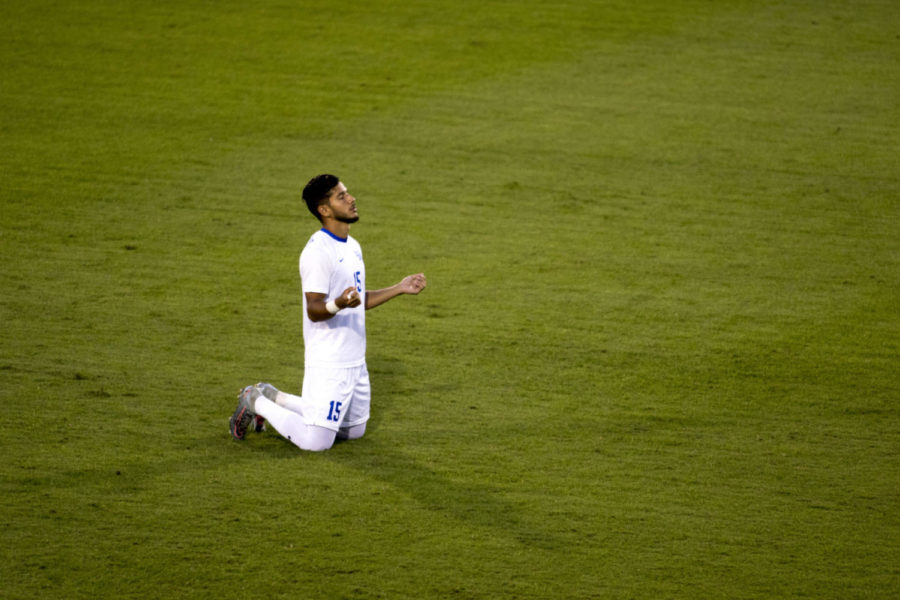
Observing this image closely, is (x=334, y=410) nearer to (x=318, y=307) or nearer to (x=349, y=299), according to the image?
(x=318, y=307)

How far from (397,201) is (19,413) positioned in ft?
11.6

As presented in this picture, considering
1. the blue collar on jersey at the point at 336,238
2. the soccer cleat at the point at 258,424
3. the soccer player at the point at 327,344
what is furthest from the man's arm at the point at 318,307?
the soccer cleat at the point at 258,424


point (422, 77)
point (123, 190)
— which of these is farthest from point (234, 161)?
point (422, 77)

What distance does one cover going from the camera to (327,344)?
503 centimetres

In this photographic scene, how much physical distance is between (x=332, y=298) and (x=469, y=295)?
1.84m

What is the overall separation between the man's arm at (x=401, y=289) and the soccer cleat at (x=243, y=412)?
72cm

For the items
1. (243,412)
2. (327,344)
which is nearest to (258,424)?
(243,412)

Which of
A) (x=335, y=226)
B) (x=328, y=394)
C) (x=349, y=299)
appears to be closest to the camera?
(x=349, y=299)

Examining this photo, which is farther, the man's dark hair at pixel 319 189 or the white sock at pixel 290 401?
the white sock at pixel 290 401

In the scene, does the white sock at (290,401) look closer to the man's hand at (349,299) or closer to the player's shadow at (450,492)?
the player's shadow at (450,492)

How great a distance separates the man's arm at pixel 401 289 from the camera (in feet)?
15.8

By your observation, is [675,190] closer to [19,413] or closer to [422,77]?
[422,77]

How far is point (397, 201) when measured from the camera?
805 cm

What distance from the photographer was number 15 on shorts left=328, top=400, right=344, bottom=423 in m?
4.98
